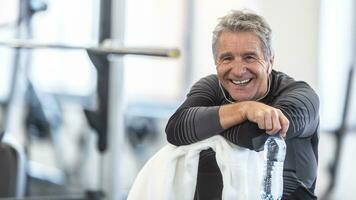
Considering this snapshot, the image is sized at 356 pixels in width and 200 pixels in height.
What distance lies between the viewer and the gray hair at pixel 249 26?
4.56ft

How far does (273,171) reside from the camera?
54.9 inches

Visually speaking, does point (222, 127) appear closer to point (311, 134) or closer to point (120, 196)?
point (311, 134)

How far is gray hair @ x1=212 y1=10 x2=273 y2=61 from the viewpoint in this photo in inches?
54.7

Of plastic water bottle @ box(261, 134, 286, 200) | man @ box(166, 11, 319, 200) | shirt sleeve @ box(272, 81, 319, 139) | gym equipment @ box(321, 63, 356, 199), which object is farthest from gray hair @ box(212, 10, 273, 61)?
gym equipment @ box(321, 63, 356, 199)

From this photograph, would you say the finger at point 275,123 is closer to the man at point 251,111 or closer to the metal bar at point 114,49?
the man at point 251,111

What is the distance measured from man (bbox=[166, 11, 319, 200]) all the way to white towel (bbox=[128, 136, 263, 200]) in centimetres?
2

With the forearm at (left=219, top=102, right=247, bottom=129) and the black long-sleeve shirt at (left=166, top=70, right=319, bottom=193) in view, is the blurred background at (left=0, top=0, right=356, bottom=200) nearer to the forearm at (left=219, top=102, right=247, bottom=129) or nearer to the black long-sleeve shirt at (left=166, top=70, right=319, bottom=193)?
the black long-sleeve shirt at (left=166, top=70, right=319, bottom=193)

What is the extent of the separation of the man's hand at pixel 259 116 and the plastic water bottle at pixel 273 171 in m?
0.04

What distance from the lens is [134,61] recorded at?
4.22 metres

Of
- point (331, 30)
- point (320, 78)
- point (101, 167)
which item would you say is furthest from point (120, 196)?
point (331, 30)

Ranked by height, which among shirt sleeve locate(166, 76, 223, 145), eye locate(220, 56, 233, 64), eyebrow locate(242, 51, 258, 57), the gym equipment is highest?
eyebrow locate(242, 51, 258, 57)

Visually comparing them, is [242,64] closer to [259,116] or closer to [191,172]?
[259,116]

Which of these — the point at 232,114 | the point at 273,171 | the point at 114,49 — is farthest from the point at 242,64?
the point at 114,49

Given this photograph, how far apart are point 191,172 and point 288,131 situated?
28 centimetres
